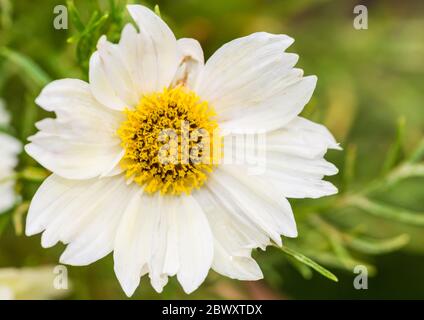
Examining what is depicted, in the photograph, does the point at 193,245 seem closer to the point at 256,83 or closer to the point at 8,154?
the point at 256,83

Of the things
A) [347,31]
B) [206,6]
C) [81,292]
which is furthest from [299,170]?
[347,31]

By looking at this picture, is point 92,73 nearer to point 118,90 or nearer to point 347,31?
point 118,90

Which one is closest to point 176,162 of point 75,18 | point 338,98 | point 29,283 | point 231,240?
point 231,240

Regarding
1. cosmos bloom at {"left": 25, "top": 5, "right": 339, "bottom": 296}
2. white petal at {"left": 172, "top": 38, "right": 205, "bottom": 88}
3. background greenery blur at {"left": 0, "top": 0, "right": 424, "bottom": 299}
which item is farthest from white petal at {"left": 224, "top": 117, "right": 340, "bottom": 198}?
background greenery blur at {"left": 0, "top": 0, "right": 424, "bottom": 299}

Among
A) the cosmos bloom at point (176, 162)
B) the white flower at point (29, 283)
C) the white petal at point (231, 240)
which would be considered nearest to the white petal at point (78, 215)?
the cosmos bloom at point (176, 162)

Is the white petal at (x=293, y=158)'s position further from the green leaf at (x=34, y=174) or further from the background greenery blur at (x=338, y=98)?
the background greenery blur at (x=338, y=98)

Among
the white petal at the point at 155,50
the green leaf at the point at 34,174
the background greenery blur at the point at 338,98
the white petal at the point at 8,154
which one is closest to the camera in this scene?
the white petal at the point at 155,50
